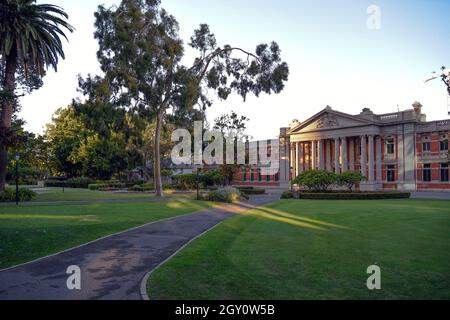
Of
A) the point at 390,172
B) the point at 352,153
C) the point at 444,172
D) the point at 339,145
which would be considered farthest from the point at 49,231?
the point at 339,145

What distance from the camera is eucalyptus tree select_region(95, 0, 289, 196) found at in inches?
1318

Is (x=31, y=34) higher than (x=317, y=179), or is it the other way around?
(x=31, y=34)

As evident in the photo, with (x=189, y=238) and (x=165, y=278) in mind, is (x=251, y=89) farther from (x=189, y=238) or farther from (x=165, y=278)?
(x=165, y=278)

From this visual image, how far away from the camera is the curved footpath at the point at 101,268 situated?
24.5 ft

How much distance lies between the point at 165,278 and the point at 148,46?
28983mm

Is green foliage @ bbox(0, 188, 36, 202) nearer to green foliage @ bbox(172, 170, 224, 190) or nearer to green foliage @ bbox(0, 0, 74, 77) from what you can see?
green foliage @ bbox(0, 0, 74, 77)

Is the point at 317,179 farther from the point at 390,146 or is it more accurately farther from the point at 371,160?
the point at 390,146

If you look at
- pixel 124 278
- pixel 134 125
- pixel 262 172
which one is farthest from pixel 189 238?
pixel 262 172

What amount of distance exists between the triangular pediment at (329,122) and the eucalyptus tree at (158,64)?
2664 cm

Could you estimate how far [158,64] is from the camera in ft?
115

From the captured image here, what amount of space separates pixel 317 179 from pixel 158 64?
21.5m

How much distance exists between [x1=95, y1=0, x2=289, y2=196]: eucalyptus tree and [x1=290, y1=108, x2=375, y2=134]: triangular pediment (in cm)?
2664

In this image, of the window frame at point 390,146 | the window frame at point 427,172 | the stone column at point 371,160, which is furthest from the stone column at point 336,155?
the window frame at point 427,172

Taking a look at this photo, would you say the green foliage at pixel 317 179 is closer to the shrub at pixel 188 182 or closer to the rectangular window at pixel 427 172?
the shrub at pixel 188 182
